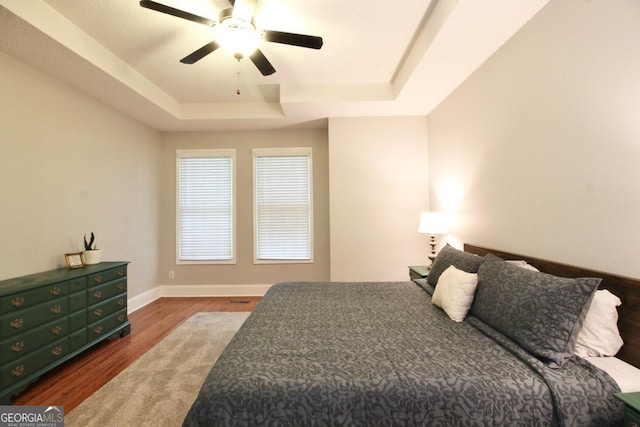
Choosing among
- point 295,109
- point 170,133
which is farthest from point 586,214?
point 170,133

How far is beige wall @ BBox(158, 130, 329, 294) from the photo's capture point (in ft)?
14.6

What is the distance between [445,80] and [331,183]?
6.05 feet

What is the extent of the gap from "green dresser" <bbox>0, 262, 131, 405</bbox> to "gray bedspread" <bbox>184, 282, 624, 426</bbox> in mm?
1784

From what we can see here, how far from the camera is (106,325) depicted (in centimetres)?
275

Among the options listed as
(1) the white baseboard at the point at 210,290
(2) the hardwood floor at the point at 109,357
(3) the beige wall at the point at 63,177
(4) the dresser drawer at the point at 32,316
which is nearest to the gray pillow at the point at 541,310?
(2) the hardwood floor at the point at 109,357

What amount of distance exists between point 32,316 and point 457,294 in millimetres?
3160

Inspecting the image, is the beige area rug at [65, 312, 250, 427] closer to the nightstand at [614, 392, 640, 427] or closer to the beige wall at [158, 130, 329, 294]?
the beige wall at [158, 130, 329, 294]

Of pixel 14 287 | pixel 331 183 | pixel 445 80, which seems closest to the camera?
pixel 14 287

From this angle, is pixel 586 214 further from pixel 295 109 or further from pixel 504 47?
pixel 295 109

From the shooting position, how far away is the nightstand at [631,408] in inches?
38.7

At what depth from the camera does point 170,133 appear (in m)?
4.47

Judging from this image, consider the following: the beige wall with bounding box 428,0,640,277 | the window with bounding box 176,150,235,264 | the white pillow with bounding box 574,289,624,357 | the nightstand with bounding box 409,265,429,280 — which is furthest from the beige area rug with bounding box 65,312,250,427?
the beige wall with bounding box 428,0,640,277

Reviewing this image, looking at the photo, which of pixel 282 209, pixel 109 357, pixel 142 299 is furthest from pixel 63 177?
pixel 282 209

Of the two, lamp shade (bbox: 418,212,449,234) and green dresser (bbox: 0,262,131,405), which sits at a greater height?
lamp shade (bbox: 418,212,449,234)
